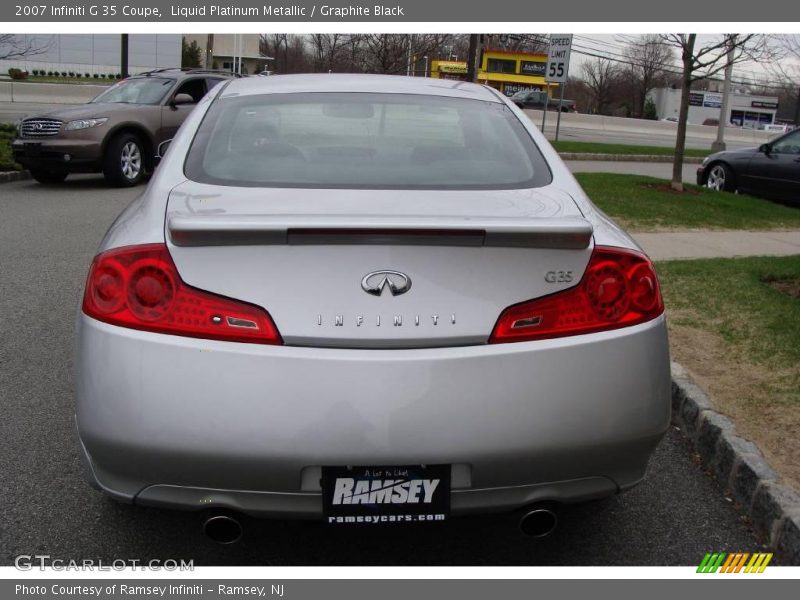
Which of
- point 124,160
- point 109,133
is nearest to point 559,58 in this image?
point 124,160

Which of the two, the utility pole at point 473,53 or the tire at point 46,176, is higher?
the utility pole at point 473,53

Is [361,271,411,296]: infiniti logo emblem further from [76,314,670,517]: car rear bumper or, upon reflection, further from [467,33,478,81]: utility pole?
[467,33,478,81]: utility pole

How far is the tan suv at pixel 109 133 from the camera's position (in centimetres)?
1258

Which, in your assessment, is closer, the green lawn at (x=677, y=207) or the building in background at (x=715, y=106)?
the green lawn at (x=677, y=207)

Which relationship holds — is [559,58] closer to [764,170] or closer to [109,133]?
[764,170]

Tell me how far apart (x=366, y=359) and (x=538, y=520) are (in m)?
0.81

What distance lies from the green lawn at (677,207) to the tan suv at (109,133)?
6.26 meters

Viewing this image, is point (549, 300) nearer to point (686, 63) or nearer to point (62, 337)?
point (62, 337)

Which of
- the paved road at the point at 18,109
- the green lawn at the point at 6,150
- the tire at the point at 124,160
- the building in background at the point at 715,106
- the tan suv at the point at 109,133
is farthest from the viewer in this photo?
the building in background at the point at 715,106

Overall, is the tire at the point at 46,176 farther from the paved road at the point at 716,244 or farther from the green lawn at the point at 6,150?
the paved road at the point at 716,244

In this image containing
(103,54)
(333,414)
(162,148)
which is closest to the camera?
(333,414)

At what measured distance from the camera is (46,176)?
43.5ft

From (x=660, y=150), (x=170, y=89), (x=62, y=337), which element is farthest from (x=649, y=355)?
(x=660, y=150)

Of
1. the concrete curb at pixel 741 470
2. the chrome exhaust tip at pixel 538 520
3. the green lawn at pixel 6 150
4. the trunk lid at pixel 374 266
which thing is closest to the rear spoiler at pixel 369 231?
the trunk lid at pixel 374 266
